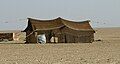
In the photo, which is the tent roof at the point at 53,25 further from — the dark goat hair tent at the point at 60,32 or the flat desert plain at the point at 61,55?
the flat desert plain at the point at 61,55

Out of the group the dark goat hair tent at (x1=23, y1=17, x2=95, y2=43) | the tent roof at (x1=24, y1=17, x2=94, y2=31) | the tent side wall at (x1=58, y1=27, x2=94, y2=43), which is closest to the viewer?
the dark goat hair tent at (x1=23, y1=17, x2=95, y2=43)

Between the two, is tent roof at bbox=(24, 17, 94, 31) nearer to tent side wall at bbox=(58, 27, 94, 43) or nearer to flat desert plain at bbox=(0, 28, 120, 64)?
tent side wall at bbox=(58, 27, 94, 43)

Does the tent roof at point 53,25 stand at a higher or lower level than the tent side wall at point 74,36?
higher

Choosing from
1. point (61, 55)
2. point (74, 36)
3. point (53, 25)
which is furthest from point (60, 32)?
point (61, 55)

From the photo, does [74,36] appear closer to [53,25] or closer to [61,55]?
[53,25]

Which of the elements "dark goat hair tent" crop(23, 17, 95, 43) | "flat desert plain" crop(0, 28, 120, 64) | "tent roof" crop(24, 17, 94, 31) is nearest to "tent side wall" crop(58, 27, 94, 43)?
"dark goat hair tent" crop(23, 17, 95, 43)

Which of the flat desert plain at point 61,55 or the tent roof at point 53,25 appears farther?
the tent roof at point 53,25

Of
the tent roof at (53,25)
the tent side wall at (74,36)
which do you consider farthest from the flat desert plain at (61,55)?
the tent roof at (53,25)

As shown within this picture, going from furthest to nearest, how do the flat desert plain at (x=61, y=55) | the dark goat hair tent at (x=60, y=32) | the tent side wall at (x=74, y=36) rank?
the tent side wall at (x=74, y=36) < the dark goat hair tent at (x=60, y=32) < the flat desert plain at (x=61, y=55)

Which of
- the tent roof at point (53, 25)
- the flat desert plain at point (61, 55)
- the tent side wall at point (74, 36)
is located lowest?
the flat desert plain at point (61, 55)

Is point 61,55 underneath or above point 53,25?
underneath

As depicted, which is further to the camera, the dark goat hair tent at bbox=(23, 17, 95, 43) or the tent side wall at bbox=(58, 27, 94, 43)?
the tent side wall at bbox=(58, 27, 94, 43)

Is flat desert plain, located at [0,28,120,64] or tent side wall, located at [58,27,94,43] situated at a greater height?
tent side wall, located at [58,27,94,43]

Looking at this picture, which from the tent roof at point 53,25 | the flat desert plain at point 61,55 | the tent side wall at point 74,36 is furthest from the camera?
the tent roof at point 53,25
